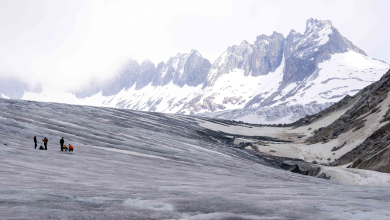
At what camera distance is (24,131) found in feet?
116

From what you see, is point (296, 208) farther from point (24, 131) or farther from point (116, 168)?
point (24, 131)

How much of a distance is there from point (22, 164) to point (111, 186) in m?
7.98

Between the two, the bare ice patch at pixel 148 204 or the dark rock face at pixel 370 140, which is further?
the dark rock face at pixel 370 140

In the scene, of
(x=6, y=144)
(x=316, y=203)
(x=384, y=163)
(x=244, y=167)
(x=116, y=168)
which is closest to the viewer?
(x=316, y=203)

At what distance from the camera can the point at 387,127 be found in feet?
146

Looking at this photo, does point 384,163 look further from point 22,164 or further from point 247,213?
point 22,164

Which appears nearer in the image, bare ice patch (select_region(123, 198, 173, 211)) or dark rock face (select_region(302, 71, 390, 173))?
bare ice patch (select_region(123, 198, 173, 211))

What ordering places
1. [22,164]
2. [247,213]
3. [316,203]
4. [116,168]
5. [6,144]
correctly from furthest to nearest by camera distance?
[6,144] < [116,168] < [22,164] < [316,203] < [247,213]

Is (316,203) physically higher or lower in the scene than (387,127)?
lower

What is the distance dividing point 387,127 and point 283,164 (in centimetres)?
1423

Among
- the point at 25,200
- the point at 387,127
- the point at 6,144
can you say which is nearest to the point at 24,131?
the point at 6,144

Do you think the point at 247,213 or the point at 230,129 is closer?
the point at 247,213

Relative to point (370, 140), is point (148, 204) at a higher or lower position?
lower

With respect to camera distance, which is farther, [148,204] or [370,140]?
[370,140]
